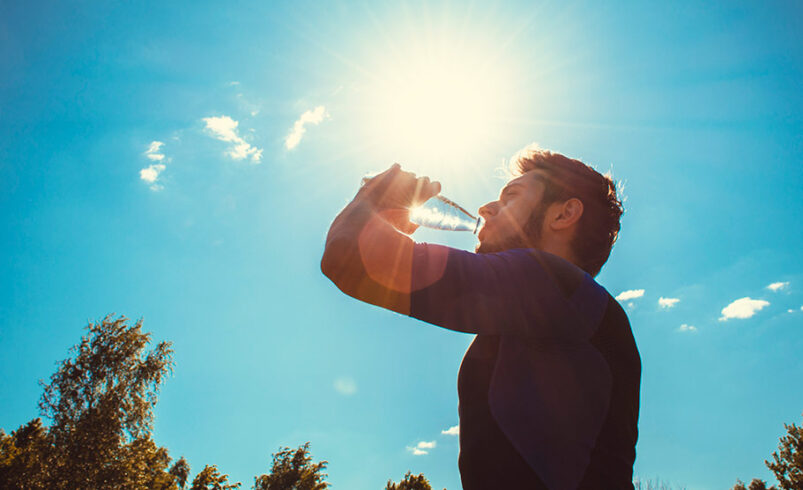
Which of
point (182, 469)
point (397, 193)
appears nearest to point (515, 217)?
point (397, 193)

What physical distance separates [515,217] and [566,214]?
28cm

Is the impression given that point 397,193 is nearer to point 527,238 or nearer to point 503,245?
point 503,245

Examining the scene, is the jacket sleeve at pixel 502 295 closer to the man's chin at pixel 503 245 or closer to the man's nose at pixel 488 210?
the man's chin at pixel 503 245

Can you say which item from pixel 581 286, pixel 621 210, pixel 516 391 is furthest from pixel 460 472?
pixel 621 210

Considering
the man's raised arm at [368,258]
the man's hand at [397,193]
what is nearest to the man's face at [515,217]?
the man's hand at [397,193]

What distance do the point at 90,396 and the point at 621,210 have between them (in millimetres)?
23808

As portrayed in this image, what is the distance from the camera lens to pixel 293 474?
2225 cm

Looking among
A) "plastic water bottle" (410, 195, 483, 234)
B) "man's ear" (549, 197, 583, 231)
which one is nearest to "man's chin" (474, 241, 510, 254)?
"man's ear" (549, 197, 583, 231)

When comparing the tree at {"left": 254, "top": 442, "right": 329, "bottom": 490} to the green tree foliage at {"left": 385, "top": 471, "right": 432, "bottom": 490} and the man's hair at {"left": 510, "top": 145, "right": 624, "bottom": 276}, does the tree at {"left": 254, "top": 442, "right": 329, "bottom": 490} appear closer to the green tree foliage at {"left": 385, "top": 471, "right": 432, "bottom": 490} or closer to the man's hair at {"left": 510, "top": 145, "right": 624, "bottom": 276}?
the green tree foliage at {"left": 385, "top": 471, "right": 432, "bottom": 490}

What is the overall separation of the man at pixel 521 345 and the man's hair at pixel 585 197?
672mm

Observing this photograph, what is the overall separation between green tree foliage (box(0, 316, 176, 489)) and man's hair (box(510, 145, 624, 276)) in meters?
22.1

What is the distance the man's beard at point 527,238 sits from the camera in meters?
1.78

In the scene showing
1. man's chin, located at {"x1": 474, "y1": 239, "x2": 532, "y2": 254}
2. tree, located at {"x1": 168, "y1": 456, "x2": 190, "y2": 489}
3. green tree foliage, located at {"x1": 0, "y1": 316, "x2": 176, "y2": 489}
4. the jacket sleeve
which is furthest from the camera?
tree, located at {"x1": 168, "y1": 456, "x2": 190, "y2": 489}

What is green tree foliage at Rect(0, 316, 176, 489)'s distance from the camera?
643 inches
